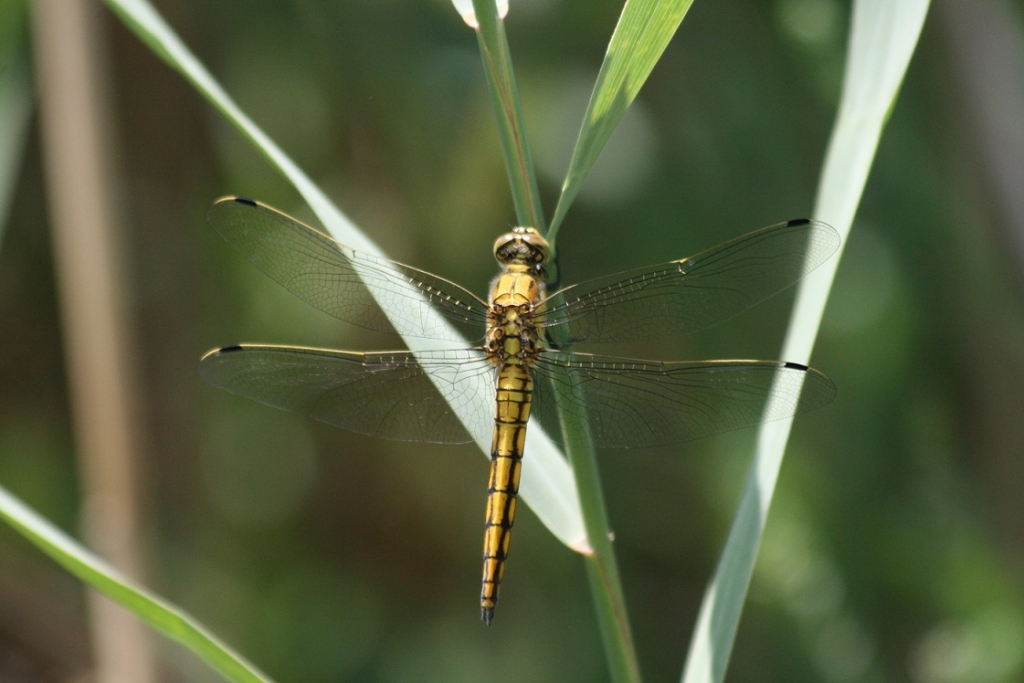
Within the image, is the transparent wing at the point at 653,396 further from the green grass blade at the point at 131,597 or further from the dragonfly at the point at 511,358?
the green grass blade at the point at 131,597

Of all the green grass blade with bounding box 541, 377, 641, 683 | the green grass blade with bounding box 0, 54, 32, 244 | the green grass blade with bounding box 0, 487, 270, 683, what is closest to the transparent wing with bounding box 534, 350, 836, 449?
the green grass blade with bounding box 541, 377, 641, 683

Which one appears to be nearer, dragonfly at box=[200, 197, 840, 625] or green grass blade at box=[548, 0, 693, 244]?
green grass blade at box=[548, 0, 693, 244]

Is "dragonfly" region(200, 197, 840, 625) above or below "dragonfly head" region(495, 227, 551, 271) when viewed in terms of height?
below

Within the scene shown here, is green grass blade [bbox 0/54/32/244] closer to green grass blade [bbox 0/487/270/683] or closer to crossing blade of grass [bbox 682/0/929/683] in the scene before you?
green grass blade [bbox 0/487/270/683]

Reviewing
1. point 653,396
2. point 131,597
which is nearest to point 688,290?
point 653,396

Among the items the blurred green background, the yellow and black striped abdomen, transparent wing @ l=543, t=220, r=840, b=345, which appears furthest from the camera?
the blurred green background

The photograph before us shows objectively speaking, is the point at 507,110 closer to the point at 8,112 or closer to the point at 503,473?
the point at 503,473

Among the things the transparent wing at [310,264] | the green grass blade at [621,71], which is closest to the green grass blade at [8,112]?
the transparent wing at [310,264]

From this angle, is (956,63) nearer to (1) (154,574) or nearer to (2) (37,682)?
(1) (154,574)

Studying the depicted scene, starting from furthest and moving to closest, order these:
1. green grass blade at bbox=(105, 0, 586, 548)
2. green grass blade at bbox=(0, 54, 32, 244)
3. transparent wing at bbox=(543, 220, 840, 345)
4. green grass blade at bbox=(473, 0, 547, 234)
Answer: green grass blade at bbox=(0, 54, 32, 244)
transparent wing at bbox=(543, 220, 840, 345)
green grass blade at bbox=(105, 0, 586, 548)
green grass blade at bbox=(473, 0, 547, 234)
